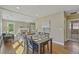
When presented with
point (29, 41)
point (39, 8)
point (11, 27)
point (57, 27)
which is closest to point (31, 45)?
point (29, 41)

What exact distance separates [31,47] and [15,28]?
1.83 ft

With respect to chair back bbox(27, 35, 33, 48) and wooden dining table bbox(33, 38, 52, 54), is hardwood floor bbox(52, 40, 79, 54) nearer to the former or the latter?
wooden dining table bbox(33, 38, 52, 54)

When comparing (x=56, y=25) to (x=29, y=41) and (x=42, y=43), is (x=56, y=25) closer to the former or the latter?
(x=42, y=43)

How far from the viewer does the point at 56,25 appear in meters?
2.44

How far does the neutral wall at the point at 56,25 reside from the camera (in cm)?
238

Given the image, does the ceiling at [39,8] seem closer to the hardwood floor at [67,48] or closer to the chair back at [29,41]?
the chair back at [29,41]

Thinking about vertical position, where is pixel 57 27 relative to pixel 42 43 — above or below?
above

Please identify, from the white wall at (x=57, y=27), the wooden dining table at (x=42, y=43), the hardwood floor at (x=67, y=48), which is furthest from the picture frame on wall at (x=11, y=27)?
the hardwood floor at (x=67, y=48)

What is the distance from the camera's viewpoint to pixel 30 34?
245 cm

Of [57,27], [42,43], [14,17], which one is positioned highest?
[14,17]

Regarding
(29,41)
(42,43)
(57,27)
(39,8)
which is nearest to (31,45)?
(29,41)

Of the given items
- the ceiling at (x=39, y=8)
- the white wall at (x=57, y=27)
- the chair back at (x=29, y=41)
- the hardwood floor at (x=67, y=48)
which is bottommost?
the hardwood floor at (x=67, y=48)
